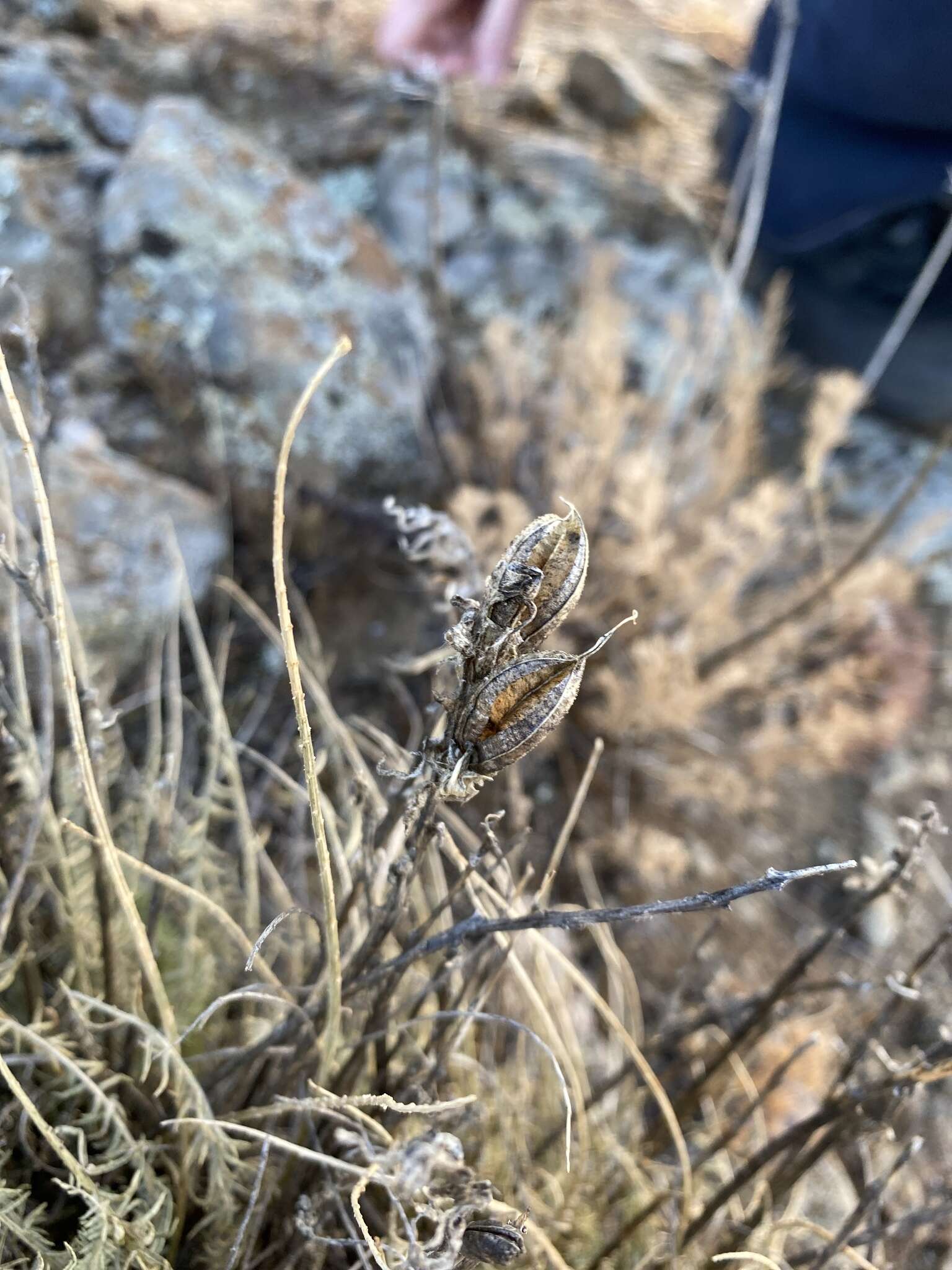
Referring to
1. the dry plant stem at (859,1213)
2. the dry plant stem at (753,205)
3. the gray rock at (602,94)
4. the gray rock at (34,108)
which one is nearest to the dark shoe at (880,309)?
the dry plant stem at (753,205)

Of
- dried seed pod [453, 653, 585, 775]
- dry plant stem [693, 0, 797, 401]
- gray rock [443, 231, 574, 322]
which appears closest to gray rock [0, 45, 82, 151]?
gray rock [443, 231, 574, 322]

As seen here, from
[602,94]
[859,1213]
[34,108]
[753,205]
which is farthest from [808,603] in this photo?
[602,94]

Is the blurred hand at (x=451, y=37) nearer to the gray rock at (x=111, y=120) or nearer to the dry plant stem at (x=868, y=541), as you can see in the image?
the gray rock at (x=111, y=120)

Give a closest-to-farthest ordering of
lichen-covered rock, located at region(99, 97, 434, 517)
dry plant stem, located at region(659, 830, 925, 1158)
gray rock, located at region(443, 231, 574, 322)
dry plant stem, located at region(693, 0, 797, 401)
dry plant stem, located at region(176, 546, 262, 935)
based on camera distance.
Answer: dry plant stem, located at region(659, 830, 925, 1158)
dry plant stem, located at region(176, 546, 262, 935)
dry plant stem, located at region(693, 0, 797, 401)
lichen-covered rock, located at region(99, 97, 434, 517)
gray rock, located at region(443, 231, 574, 322)

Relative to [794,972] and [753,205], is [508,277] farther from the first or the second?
[794,972]

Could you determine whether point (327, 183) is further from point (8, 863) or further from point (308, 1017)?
point (308, 1017)

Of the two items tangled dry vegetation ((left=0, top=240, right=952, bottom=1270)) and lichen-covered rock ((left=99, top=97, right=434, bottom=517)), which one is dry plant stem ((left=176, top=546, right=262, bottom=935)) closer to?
tangled dry vegetation ((left=0, top=240, right=952, bottom=1270))

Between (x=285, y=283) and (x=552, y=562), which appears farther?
(x=285, y=283)
